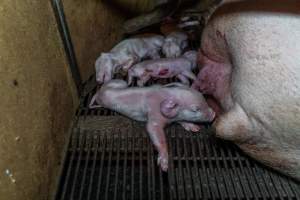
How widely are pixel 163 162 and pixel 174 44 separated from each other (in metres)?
0.94

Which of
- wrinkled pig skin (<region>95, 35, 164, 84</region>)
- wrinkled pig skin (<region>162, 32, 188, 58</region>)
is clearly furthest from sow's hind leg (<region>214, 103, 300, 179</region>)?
wrinkled pig skin (<region>162, 32, 188, 58</region>)

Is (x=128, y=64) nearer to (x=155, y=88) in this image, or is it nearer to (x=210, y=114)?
(x=155, y=88)

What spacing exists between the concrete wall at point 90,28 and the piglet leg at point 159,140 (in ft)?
1.73

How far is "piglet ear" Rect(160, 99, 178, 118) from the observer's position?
1754mm

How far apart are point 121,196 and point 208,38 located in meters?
0.75

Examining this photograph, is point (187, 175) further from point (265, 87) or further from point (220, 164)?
point (265, 87)

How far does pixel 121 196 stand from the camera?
1.54 m

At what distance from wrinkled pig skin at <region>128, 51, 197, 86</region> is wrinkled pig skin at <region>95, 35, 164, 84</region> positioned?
0.08 metres

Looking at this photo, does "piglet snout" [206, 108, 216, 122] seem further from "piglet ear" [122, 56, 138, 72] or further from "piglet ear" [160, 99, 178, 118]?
"piglet ear" [122, 56, 138, 72]

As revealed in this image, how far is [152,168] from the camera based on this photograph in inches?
63.6

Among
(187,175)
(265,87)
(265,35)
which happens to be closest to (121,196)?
(187,175)

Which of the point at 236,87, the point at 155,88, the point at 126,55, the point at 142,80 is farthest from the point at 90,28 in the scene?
the point at 236,87

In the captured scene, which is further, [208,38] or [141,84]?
[141,84]

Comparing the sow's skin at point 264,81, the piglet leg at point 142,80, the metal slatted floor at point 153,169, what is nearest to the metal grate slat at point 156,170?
the metal slatted floor at point 153,169
